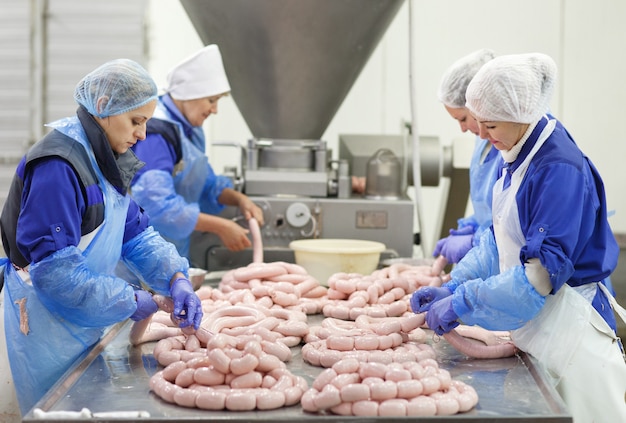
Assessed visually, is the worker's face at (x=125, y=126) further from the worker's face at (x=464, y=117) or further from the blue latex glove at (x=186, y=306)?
the worker's face at (x=464, y=117)

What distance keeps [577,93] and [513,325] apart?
14.8 feet

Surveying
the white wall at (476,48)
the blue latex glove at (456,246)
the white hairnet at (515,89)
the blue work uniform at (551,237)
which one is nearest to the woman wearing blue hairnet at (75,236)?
the blue work uniform at (551,237)

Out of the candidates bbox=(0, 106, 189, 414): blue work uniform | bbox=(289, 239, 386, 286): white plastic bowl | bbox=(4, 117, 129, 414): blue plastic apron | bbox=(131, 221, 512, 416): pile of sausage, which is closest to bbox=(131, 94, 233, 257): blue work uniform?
bbox=(131, 221, 512, 416): pile of sausage

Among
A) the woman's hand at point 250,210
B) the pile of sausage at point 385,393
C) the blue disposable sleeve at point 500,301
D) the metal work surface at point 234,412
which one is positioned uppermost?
the woman's hand at point 250,210

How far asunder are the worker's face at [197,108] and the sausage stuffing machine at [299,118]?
32 cm

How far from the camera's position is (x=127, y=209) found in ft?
8.12

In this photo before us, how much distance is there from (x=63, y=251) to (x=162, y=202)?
4.44ft

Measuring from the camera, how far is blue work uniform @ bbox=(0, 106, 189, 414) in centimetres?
213

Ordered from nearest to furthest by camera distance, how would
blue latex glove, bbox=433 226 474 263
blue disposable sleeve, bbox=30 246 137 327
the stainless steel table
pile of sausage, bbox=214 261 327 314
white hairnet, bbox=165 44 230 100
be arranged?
the stainless steel table → blue disposable sleeve, bbox=30 246 137 327 → pile of sausage, bbox=214 261 327 314 → blue latex glove, bbox=433 226 474 263 → white hairnet, bbox=165 44 230 100

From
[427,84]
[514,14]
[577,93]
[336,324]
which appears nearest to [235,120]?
[427,84]

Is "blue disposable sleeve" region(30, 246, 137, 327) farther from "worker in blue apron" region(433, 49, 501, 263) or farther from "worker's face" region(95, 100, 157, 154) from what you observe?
"worker in blue apron" region(433, 49, 501, 263)

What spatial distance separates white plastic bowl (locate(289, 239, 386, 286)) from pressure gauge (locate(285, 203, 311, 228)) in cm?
33

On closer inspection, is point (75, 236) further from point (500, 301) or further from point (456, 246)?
point (456, 246)

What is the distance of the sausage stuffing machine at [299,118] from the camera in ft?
12.6
